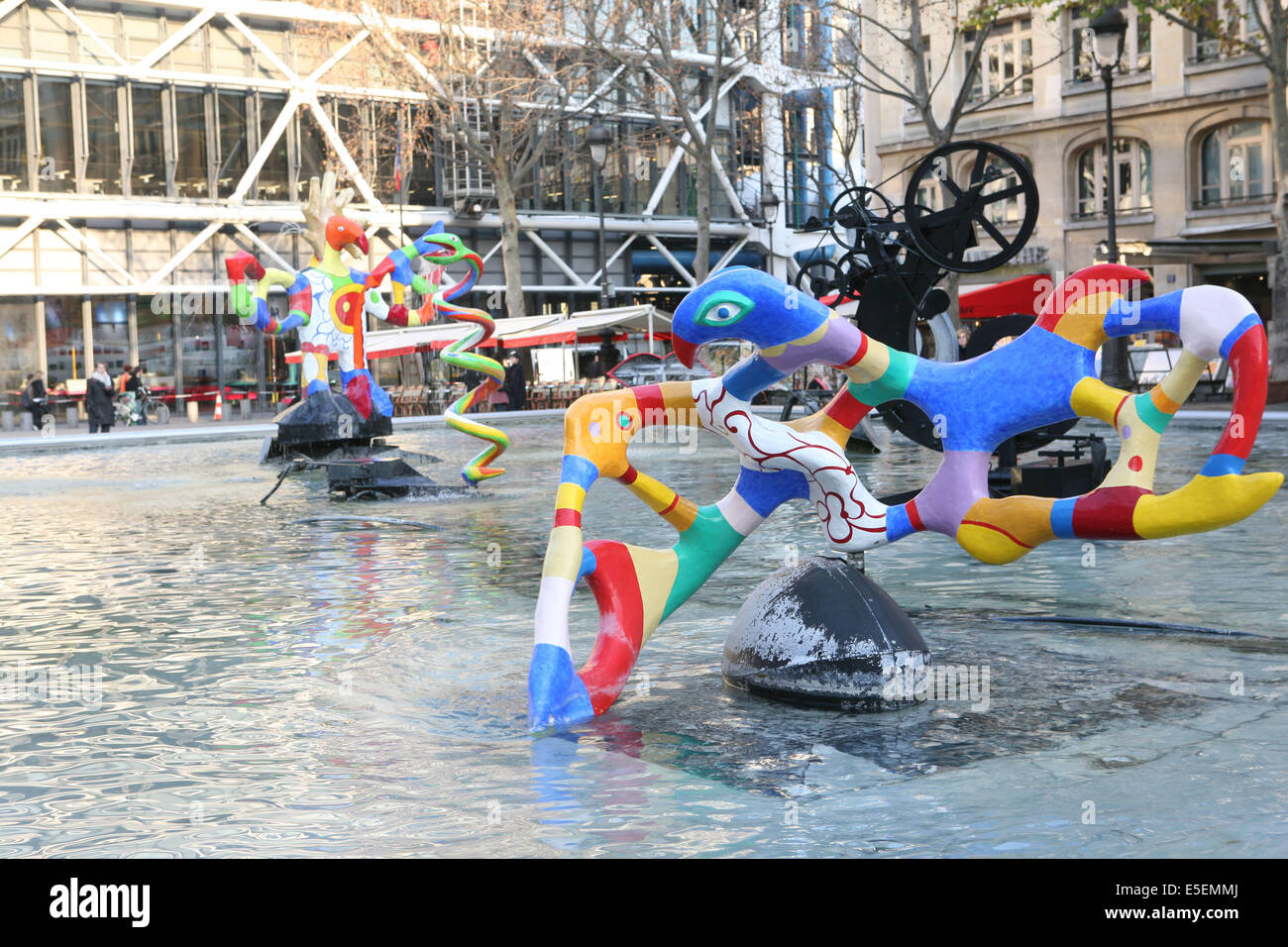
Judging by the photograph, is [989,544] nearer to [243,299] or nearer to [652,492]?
[652,492]

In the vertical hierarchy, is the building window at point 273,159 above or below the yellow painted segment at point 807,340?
above

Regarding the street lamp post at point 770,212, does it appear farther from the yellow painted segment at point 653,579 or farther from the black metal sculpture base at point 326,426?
the yellow painted segment at point 653,579

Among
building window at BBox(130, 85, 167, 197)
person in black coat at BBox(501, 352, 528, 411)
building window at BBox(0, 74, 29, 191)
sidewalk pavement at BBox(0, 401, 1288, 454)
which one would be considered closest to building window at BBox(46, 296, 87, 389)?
building window at BBox(0, 74, 29, 191)

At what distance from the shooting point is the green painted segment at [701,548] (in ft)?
22.4

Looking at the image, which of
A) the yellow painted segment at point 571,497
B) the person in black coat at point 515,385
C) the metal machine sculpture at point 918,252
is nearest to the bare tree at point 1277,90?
the person in black coat at point 515,385

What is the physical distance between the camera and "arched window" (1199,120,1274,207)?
37.9 meters

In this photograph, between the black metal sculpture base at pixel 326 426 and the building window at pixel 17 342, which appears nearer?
the black metal sculpture base at pixel 326 426

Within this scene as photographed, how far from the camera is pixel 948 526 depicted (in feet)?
21.3

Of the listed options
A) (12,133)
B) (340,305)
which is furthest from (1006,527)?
(12,133)

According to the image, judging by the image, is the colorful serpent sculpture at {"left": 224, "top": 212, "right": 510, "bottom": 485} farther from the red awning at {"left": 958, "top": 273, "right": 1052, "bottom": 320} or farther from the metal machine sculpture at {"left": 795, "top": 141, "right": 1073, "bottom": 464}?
the metal machine sculpture at {"left": 795, "top": 141, "right": 1073, "bottom": 464}

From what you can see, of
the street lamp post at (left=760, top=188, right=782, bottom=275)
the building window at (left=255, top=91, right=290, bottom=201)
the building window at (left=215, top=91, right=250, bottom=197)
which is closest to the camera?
the building window at (left=215, top=91, right=250, bottom=197)

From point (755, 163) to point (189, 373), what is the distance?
25.3 metres

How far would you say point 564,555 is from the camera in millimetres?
6148

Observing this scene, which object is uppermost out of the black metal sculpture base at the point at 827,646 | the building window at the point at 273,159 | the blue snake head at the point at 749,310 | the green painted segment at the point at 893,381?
the building window at the point at 273,159
